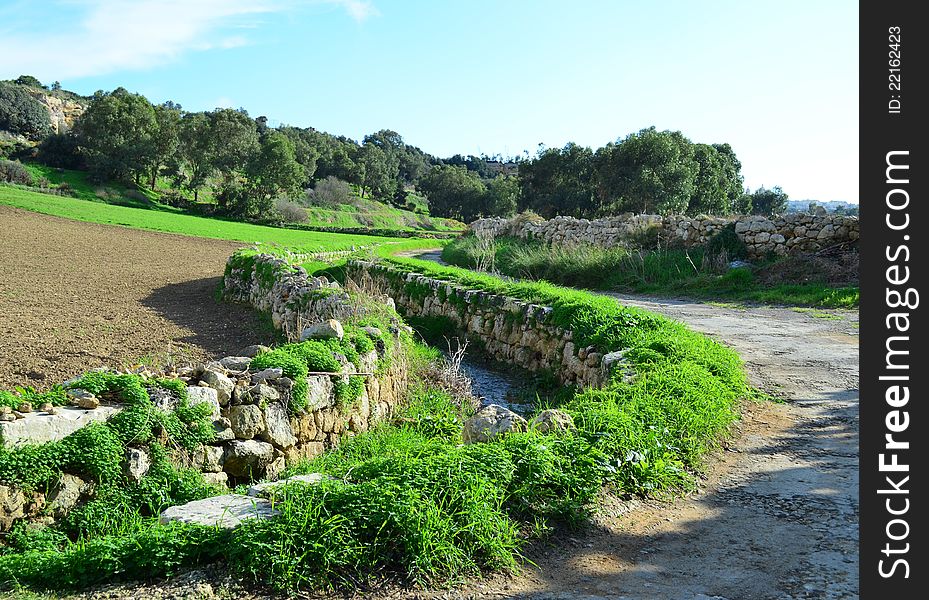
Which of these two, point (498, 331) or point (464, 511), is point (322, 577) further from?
point (498, 331)

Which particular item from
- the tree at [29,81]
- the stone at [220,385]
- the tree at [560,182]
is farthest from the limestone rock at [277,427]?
the tree at [29,81]

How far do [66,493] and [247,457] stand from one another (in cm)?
148

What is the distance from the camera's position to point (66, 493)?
184 inches

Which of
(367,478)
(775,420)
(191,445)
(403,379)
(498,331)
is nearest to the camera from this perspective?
(367,478)

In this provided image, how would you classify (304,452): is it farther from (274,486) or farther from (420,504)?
(420,504)

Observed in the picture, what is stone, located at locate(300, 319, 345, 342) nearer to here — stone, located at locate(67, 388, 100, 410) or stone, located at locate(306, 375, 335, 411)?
stone, located at locate(306, 375, 335, 411)

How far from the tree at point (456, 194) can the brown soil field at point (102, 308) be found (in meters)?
50.6

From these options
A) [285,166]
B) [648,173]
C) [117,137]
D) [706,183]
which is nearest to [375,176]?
[285,166]

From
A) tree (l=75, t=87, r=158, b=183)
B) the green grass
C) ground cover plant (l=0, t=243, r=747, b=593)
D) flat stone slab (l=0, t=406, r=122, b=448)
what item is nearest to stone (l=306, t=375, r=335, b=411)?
ground cover plant (l=0, t=243, r=747, b=593)

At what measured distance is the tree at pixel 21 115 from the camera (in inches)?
2726

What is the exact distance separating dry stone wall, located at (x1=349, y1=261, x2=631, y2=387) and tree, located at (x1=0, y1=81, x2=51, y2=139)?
69.0 meters

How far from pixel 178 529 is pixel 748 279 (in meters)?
16.2
